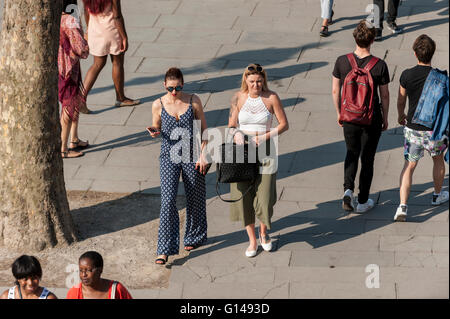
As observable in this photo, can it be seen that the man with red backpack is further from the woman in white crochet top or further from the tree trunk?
the tree trunk

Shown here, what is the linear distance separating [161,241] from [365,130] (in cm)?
218

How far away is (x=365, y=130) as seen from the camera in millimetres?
8859

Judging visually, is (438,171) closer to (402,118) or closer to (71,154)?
(402,118)

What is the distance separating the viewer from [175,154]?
27.4ft

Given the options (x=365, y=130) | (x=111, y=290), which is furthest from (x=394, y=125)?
(x=111, y=290)

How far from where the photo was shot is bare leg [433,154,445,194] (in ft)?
29.2

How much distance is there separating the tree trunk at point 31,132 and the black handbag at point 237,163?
1.70m

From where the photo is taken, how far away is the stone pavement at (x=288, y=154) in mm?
8148

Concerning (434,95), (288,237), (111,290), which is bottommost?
(288,237)

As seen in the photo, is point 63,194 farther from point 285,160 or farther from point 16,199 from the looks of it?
point 285,160

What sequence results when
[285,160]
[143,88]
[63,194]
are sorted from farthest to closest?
[143,88] < [285,160] < [63,194]

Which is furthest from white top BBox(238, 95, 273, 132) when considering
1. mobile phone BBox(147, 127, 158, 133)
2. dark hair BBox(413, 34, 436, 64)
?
dark hair BBox(413, 34, 436, 64)

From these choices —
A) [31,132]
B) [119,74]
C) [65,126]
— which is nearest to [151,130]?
[31,132]
